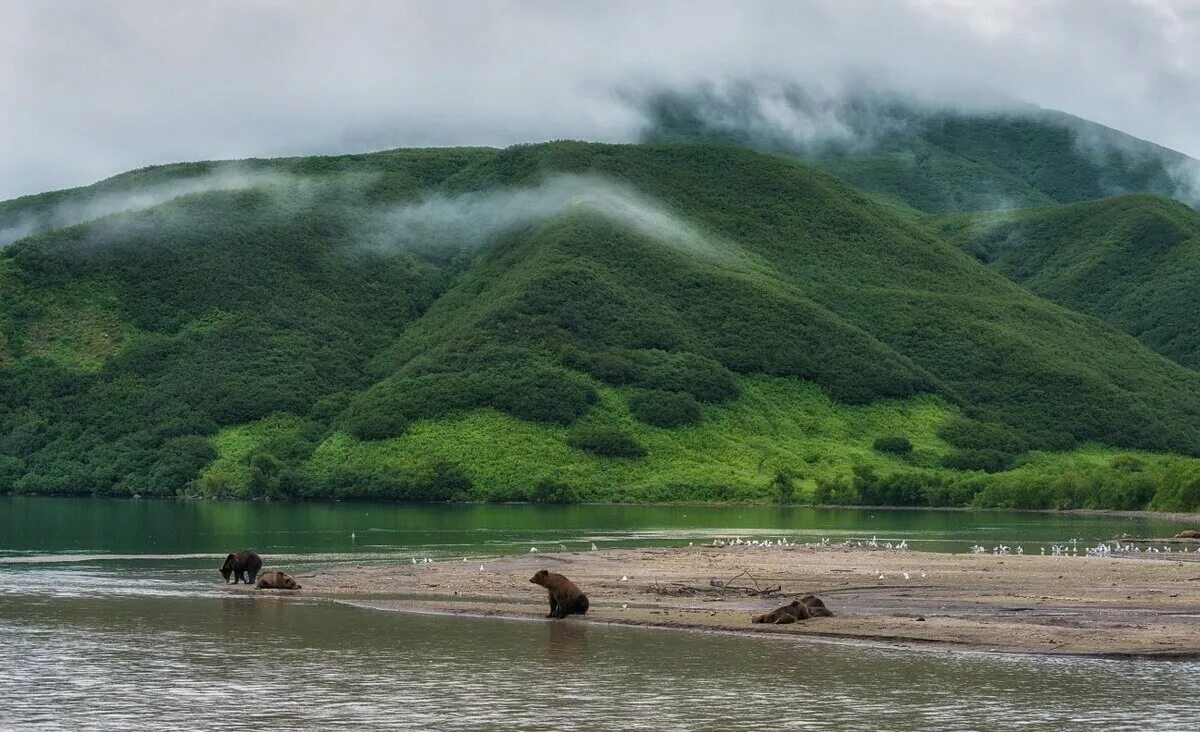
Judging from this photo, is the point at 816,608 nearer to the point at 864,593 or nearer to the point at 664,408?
the point at 864,593

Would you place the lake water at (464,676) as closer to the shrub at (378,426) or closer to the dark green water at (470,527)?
the dark green water at (470,527)

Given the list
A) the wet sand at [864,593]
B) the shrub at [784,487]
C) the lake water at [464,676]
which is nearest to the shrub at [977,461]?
the shrub at [784,487]

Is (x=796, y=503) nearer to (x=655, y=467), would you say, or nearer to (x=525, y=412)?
(x=655, y=467)

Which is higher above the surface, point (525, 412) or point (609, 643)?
point (525, 412)

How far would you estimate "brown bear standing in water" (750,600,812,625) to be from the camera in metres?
41.3

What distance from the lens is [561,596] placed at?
44000 mm

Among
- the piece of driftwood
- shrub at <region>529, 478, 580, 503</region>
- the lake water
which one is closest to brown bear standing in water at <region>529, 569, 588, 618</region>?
the lake water

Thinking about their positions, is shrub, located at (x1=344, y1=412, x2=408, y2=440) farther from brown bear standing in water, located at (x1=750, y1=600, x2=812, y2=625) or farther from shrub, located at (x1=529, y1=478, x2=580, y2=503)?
brown bear standing in water, located at (x1=750, y1=600, x2=812, y2=625)

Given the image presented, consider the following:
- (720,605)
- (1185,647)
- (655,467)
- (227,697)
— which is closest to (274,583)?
(720,605)

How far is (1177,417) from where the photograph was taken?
654 ft

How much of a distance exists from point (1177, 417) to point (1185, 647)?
571 ft

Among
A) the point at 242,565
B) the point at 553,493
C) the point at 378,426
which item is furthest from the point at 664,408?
the point at 242,565

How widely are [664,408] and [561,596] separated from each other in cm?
13364

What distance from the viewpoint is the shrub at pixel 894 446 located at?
17700cm
